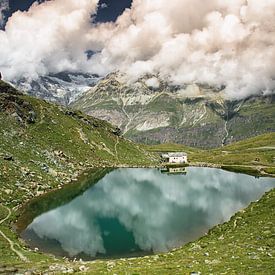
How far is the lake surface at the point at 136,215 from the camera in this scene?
69312 mm

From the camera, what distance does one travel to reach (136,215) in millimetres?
95438

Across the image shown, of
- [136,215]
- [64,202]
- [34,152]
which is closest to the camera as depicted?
[136,215]

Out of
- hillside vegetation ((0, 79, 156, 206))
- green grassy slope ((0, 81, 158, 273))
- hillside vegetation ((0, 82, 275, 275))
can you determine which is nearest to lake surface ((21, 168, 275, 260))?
hillside vegetation ((0, 82, 275, 275))

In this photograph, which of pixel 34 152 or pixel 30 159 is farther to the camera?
pixel 34 152

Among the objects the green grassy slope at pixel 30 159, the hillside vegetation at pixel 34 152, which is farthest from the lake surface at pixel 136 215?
the hillside vegetation at pixel 34 152

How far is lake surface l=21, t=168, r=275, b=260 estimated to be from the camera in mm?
69312

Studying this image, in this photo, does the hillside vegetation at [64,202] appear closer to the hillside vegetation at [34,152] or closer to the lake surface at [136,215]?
the hillside vegetation at [34,152]

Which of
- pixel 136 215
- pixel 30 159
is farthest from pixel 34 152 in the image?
pixel 136 215

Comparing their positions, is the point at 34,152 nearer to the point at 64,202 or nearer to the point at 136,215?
the point at 64,202

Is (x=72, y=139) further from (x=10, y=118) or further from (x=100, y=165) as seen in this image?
(x=10, y=118)

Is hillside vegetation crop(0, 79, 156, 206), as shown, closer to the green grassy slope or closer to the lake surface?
the green grassy slope

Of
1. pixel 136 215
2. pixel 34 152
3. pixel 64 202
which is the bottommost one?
pixel 136 215

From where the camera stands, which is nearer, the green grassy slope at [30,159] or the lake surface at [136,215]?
the lake surface at [136,215]

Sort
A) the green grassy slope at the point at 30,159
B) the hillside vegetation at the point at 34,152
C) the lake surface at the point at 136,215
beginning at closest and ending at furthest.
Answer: the lake surface at the point at 136,215, the green grassy slope at the point at 30,159, the hillside vegetation at the point at 34,152
